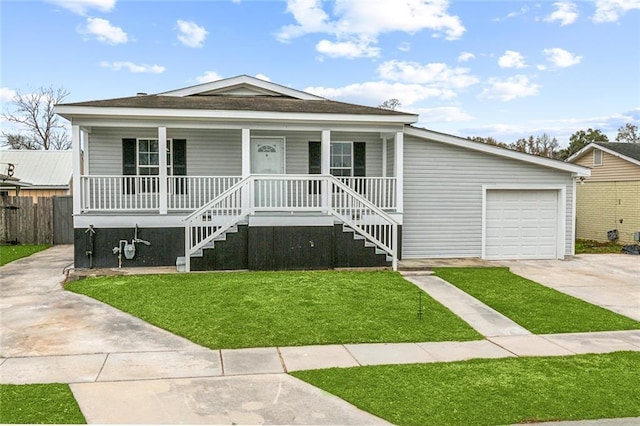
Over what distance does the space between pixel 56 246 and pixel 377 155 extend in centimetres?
1163

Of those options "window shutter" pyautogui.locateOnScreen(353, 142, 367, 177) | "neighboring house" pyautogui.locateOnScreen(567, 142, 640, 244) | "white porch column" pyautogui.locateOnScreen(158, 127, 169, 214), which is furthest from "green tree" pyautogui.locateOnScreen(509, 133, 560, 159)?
"white porch column" pyautogui.locateOnScreen(158, 127, 169, 214)

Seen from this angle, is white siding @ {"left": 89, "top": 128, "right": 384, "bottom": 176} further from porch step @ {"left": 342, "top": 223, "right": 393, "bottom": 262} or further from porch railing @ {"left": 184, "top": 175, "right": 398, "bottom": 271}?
porch step @ {"left": 342, "top": 223, "right": 393, "bottom": 262}

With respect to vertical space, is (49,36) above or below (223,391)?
above

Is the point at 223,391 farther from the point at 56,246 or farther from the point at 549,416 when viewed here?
the point at 56,246

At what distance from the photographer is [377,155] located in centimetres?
1348

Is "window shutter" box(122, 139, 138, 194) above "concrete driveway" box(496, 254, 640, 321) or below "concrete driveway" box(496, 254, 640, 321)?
above

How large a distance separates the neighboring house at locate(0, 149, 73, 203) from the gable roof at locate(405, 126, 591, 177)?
20.3 meters

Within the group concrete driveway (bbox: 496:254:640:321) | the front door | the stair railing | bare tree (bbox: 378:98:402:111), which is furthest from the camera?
bare tree (bbox: 378:98:402:111)

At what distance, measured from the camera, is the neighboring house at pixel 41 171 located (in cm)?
2500

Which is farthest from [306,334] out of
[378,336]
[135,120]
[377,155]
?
[377,155]

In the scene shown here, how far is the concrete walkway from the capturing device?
4102mm

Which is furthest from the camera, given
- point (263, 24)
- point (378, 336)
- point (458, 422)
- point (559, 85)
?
point (559, 85)

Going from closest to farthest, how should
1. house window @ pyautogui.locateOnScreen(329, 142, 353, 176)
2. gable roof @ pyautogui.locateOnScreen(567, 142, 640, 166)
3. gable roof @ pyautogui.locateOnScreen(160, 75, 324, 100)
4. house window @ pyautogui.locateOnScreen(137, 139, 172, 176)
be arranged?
house window @ pyautogui.locateOnScreen(137, 139, 172, 176) → house window @ pyautogui.locateOnScreen(329, 142, 353, 176) → gable roof @ pyautogui.locateOnScreen(160, 75, 324, 100) → gable roof @ pyautogui.locateOnScreen(567, 142, 640, 166)

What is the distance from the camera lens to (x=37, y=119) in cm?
4141
